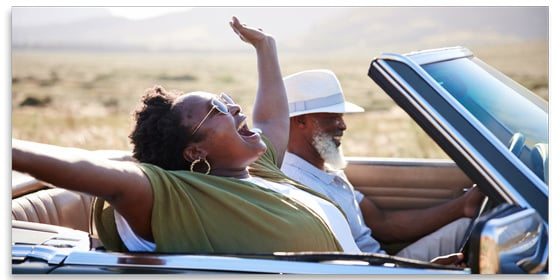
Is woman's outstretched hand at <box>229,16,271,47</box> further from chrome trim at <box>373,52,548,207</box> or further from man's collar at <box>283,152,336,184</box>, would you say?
chrome trim at <box>373,52,548,207</box>

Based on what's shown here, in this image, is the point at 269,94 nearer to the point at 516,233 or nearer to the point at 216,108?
the point at 216,108

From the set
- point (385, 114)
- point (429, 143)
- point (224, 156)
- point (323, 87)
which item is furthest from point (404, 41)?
point (224, 156)

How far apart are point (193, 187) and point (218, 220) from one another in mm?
119

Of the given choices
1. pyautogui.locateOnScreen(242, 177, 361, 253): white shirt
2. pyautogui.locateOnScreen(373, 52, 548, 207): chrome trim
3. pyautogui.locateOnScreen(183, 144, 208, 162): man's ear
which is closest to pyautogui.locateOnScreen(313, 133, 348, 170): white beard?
pyautogui.locateOnScreen(242, 177, 361, 253): white shirt

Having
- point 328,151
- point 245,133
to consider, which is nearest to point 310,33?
point 328,151

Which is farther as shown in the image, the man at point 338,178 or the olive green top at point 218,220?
the man at point 338,178

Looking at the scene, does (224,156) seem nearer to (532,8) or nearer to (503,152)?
(503,152)

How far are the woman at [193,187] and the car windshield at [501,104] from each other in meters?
0.57

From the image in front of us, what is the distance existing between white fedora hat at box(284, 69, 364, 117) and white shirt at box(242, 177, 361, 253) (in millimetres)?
765

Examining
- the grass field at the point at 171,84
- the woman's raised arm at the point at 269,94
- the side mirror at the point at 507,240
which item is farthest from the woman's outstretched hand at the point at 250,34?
the grass field at the point at 171,84

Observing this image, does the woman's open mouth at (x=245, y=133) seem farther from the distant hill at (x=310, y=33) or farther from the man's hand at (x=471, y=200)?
the distant hill at (x=310, y=33)

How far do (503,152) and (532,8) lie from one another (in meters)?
1.20

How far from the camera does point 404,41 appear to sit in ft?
52.4

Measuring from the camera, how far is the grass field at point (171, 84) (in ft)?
38.0
